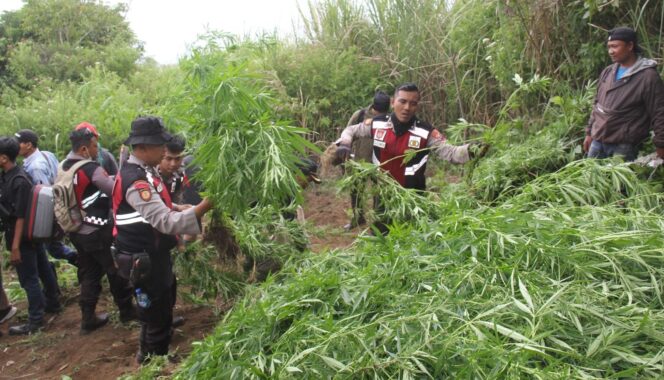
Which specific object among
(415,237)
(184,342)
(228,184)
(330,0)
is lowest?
(184,342)

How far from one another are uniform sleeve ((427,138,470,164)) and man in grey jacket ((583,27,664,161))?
1228 mm

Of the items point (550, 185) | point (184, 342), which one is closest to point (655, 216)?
point (550, 185)

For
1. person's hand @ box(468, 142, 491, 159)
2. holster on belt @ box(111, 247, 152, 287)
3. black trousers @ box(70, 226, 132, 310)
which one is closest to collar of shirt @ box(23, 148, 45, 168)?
black trousers @ box(70, 226, 132, 310)

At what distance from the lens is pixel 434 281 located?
2.69 metres

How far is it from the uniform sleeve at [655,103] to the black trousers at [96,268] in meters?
4.38

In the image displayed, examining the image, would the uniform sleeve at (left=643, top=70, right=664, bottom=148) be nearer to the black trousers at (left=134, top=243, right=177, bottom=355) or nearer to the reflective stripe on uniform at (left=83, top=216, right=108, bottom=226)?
the black trousers at (left=134, top=243, right=177, bottom=355)

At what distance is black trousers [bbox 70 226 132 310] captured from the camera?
4.90 meters

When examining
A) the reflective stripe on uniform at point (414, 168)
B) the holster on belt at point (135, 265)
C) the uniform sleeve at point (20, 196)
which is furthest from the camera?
the uniform sleeve at point (20, 196)

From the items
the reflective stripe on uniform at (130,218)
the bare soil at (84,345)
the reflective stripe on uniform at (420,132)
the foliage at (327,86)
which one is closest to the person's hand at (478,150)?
the reflective stripe on uniform at (420,132)

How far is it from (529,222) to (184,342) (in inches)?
114

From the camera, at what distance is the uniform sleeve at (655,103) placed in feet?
15.2

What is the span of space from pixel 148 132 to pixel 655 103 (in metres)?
3.79

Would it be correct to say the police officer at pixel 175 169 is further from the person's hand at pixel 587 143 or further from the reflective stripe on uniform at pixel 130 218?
the person's hand at pixel 587 143

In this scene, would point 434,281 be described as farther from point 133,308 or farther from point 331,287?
point 133,308
